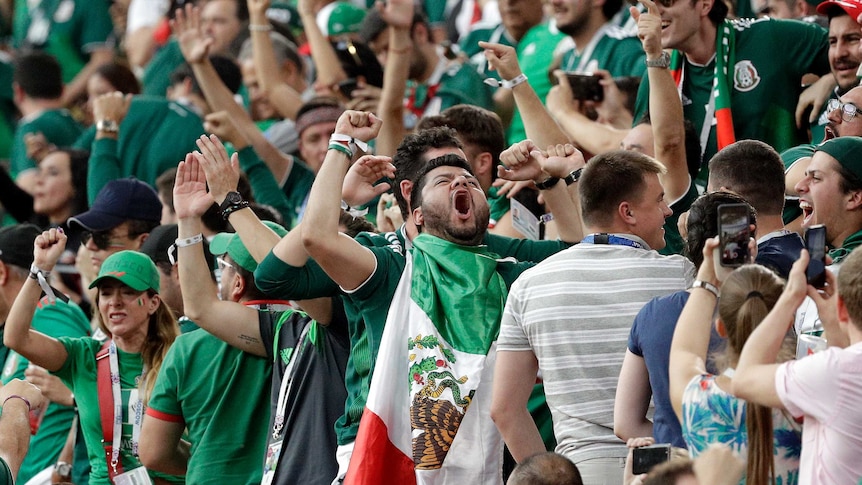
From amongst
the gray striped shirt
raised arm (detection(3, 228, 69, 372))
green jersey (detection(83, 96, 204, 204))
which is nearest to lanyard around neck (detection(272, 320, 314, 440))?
the gray striped shirt

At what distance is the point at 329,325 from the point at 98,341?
1.52m

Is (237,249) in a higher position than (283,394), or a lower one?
higher

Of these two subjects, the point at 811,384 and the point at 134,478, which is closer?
the point at 811,384

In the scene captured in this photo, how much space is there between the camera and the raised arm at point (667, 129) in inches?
222

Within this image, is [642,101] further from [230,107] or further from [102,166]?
[102,166]

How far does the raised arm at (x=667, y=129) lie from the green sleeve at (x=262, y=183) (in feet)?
8.91

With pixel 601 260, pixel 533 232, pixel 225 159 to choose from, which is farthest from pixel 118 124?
pixel 601 260

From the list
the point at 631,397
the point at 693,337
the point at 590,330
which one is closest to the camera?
the point at 693,337

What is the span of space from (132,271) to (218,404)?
0.87m

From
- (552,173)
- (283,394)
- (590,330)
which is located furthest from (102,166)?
(590,330)

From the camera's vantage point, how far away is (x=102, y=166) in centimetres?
816

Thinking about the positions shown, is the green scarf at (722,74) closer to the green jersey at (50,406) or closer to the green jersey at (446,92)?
the green jersey at (446,92)

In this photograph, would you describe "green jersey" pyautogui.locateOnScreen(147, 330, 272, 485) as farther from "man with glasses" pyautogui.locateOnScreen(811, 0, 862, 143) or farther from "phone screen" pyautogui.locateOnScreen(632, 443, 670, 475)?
"man with glasses" pyautogui.locateOnScreen(811, 0, 862, 143)

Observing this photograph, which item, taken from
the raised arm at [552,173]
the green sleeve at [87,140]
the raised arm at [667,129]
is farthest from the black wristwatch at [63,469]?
the green sleeve at [87,140]
